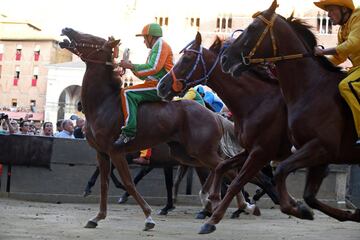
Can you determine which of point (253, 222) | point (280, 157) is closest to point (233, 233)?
point (280, 157)

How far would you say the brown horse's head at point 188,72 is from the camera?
901cm

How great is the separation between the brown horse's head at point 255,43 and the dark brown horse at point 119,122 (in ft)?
9.18

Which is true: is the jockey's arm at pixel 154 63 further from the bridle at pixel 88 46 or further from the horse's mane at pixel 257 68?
the horse's mane at pixel 257 68

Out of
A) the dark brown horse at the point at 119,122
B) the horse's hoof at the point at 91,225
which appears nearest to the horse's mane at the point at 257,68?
the dark brown horse at the point at 119,122

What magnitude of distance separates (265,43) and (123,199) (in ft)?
24.2

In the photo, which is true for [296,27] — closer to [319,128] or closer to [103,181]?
[319,128]

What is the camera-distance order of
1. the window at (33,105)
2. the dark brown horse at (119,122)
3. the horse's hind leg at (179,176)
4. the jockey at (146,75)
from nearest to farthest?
the dark brown horse at (119,122) → the jockey at (146,75) → the horse's hind leg at (179,176) → the window at (33,105)

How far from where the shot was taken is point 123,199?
14227 millimetres

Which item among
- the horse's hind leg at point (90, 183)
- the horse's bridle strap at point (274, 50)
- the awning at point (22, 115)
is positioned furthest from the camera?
the awning at point (22, 115)

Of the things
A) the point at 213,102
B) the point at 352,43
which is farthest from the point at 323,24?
the point at 352,43

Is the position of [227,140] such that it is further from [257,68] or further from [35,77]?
[35,77]

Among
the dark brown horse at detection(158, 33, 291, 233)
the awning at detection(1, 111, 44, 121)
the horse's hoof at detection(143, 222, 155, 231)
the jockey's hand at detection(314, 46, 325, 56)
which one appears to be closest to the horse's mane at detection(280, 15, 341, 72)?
the jockey's hand at detection(314, 46, 325, 56)

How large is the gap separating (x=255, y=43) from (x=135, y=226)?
3.64 metres

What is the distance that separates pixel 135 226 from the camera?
9.83 meters
